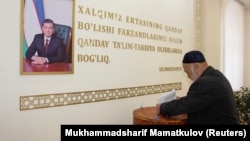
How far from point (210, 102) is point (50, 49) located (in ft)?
4.84

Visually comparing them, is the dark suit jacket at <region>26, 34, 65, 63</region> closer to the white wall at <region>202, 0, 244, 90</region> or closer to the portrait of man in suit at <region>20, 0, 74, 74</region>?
the portrait of man in suit at <region>20, 0, 74, 74</region>

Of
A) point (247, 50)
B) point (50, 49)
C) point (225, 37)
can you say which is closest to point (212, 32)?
point (225, 37)

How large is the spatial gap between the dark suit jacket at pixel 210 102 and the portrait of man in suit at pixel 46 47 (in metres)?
1.19

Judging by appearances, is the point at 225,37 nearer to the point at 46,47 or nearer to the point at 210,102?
the point at 210,102

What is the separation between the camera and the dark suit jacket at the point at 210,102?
2.13m

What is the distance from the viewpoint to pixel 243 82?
7.41 meters

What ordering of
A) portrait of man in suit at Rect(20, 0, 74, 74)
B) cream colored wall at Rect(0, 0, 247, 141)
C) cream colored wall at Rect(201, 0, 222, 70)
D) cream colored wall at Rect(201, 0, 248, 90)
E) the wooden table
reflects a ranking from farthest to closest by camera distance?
cream colored wall at Rect(201, 0, 248, 90), cream colored wall at Rect(201, 0, 222, 70), the wooden table, portrait of man in suit at Rect(20, 0, 74, 74), cream colored wall at Rect(0, 0, 247, 141)

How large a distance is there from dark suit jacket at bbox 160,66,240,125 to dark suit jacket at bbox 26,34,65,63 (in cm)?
118

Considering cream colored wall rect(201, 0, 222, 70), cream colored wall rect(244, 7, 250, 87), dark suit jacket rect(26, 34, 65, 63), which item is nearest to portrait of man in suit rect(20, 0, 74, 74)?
dark suit jacket rect(26, 34, 65, 63)

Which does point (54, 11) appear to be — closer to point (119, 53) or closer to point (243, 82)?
point (119, 53)

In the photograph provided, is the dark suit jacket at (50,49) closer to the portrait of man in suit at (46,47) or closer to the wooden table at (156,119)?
the portrait of man in suit at (46,47)

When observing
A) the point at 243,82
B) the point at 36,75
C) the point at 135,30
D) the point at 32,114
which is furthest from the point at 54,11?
the point at 243,82

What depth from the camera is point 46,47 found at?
2359mm

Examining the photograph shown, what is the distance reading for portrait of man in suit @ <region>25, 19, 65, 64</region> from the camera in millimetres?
2268
